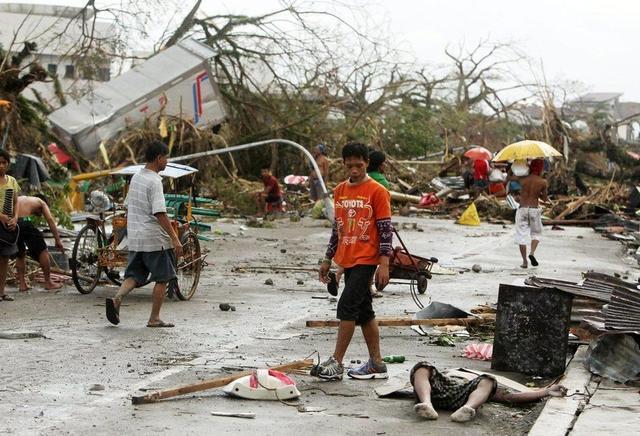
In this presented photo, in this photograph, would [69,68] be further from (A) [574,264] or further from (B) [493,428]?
(B) [493,428]

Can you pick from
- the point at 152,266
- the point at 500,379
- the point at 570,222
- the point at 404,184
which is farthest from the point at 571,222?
the point at 500,379

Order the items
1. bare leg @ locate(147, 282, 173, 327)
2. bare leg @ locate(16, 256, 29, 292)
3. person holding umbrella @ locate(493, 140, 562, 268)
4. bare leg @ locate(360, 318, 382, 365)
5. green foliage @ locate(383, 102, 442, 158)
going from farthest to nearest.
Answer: green foliage @ locate(383, 102, 442, 158) → person holding umbrella @ locate(493, 140, 562, 268) → bare leg @ locate(16, 256, 29, 292) → bare leg @ locate(147, 282, 173, 327) → bare leg @ locate(360, 318, 382, 365)

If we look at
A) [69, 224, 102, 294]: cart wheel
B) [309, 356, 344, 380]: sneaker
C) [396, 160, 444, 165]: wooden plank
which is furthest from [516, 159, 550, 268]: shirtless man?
[396, 160, 444, 165]: wooden plank

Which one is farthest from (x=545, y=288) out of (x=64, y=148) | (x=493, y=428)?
(x=64, y=148)

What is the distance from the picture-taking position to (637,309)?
27.5ft

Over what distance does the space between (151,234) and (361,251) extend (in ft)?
9.94

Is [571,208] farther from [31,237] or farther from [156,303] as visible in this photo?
[156,303]

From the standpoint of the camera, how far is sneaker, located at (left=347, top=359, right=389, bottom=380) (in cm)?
808

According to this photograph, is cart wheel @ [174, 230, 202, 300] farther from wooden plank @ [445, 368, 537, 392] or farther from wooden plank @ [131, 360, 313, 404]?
wooden plank @ [445, 368, 537, 392]

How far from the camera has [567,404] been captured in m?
7.08

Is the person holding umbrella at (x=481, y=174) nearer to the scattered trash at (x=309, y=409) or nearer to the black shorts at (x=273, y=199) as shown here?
the black shorts at (x=273, y=199)

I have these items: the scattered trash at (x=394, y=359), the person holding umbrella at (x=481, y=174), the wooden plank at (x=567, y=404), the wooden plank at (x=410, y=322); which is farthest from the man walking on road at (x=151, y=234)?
the person holding umbrella at (x=481, y=174)

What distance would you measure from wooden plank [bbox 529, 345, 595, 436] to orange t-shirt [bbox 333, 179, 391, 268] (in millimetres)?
1596

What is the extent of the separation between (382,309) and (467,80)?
149ft
